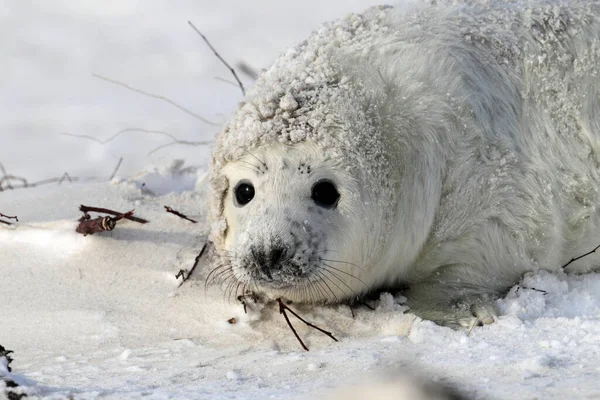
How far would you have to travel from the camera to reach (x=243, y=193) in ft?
11.0

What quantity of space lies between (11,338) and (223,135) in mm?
1070

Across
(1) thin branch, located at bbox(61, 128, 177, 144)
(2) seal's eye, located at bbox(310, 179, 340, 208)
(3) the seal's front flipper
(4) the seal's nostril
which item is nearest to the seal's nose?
(4) the seal's nostril

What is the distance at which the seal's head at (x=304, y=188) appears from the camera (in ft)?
10.2

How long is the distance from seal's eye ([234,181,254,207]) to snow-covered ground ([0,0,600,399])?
1.27 feet

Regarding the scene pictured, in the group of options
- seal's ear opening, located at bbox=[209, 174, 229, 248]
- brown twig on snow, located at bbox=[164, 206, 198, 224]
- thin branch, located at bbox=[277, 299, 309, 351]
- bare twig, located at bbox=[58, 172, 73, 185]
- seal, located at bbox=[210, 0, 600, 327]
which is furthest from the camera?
bare twig, located at bbox=[58, 172, 73, 185]

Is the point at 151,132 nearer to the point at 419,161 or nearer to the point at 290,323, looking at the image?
the point at 419,161

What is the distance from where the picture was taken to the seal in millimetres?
3227

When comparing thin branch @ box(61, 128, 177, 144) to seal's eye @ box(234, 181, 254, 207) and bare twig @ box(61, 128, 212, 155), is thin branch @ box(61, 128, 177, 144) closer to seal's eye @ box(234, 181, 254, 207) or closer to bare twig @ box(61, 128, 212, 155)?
bare twig @ box(61, 128, 212, 155)

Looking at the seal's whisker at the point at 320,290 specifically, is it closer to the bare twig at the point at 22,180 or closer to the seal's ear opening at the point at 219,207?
the seal's ear opening at the point at 219,207

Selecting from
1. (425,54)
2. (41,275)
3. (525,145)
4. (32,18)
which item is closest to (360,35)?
(425,54)

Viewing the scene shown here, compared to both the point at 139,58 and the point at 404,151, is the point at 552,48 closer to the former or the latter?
the point at 404,151

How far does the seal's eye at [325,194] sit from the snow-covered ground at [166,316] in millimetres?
415

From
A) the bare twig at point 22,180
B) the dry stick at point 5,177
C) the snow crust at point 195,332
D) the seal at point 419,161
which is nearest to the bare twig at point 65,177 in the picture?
the bare twig at point 22,180

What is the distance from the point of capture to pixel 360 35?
3.64 meters
